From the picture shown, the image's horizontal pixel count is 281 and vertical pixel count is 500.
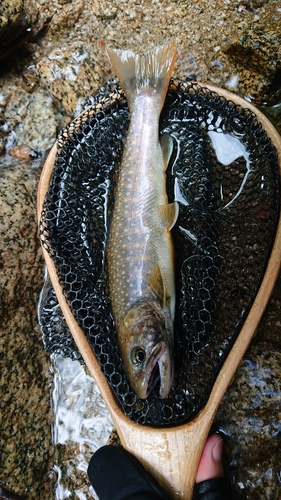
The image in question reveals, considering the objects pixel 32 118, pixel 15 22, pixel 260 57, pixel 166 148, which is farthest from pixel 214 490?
pixel 15 22

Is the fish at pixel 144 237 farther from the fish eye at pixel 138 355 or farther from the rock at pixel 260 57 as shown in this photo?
the rock at pixel 260 57

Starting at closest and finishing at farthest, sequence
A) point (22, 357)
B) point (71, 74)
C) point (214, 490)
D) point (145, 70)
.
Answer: point (214, 490)
point (145, 70)
point (22, 357)
point (71, 74)

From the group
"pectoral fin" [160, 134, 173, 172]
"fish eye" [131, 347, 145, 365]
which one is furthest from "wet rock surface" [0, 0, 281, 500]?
"pectoral fin" [160, 134, 173, 172]

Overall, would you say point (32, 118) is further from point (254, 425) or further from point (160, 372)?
point (254, 425)

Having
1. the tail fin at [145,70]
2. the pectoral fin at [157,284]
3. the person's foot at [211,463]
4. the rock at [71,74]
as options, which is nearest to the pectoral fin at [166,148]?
the tail fin at [145,70]

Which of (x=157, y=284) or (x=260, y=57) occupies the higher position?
(x=260, y=57)

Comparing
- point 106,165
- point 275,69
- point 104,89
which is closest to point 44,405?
point 106,165

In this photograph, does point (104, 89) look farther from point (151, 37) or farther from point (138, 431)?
point (138, 431)
